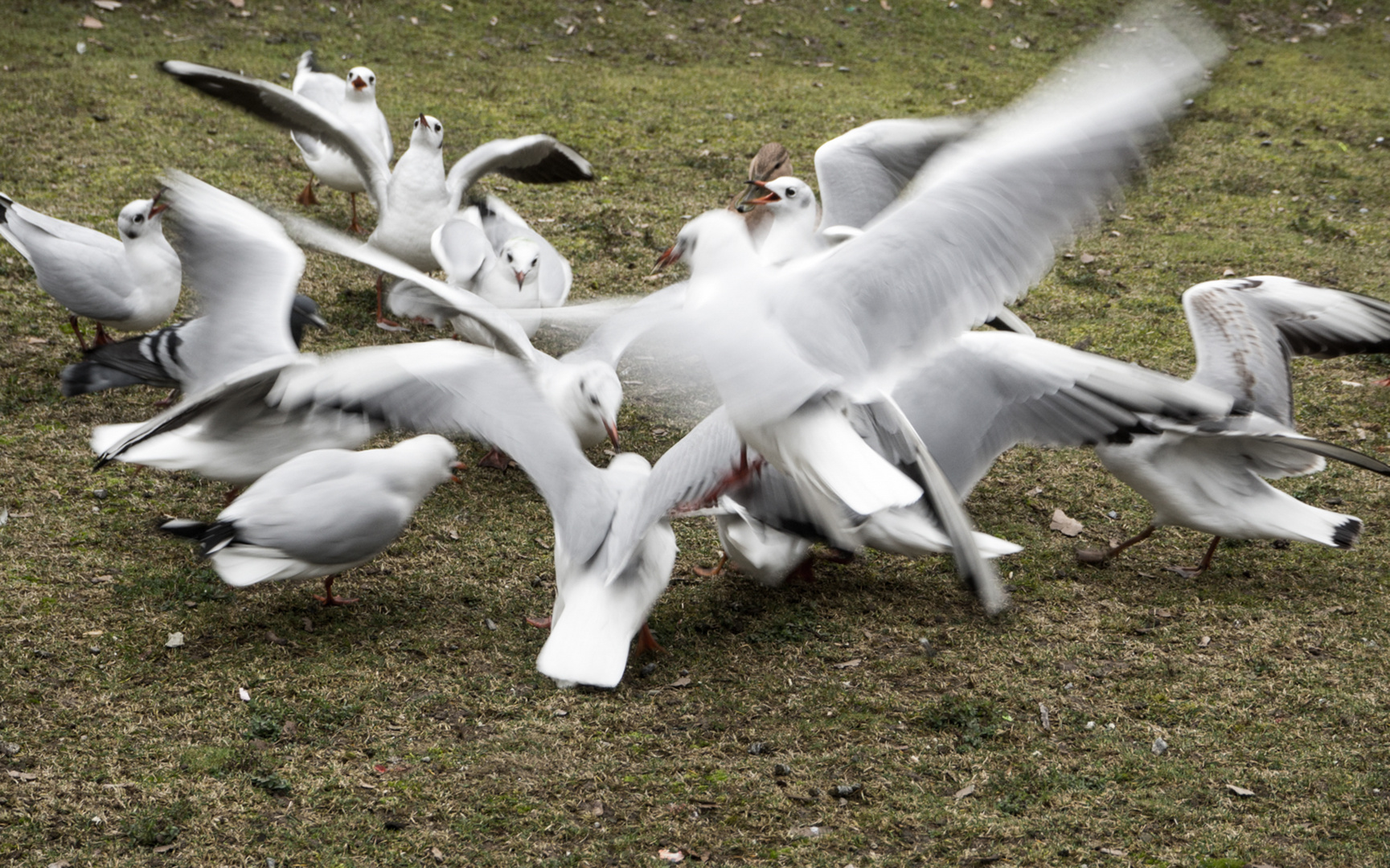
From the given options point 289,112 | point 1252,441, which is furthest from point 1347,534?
point 289,112

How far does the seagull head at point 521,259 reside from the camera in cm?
485

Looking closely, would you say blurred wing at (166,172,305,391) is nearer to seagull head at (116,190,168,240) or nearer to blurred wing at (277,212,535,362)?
blurred wing at (277,212,535,362)

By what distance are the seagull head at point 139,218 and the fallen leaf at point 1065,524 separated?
3704mm

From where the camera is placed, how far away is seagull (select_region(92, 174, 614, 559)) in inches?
133

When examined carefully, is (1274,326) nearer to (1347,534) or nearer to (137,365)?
(1347,534)

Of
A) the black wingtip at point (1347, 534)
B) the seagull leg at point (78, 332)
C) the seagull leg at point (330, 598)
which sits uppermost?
the black wingtip at point (1347, 534)

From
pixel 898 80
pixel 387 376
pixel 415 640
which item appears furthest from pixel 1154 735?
pixel 898 80

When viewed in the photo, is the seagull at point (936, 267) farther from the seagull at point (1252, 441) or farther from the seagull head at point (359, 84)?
the seagull head at point (359, 84)

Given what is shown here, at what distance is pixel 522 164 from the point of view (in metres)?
6.18

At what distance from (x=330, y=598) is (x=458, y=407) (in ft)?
2.49

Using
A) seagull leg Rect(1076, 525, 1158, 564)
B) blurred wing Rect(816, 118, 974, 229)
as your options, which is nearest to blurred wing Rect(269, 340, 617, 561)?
seagull leg Rect(1076, 525, 1158, 564)

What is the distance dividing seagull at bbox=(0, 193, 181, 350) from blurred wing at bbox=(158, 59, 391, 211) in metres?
0.92

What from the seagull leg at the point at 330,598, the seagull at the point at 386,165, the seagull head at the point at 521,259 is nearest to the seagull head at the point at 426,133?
the seagull at the point at 386,165

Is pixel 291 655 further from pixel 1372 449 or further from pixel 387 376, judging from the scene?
pixel 1372 449
